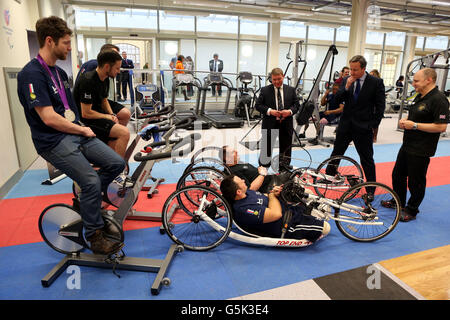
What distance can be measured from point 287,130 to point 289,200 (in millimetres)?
1626

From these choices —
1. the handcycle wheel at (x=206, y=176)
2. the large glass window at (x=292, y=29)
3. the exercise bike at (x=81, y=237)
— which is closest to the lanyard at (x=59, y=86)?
the exercise bike at (x=81, y=237)

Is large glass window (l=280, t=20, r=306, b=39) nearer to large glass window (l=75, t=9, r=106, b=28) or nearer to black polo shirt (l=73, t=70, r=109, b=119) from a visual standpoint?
large glass window (l=75, t=9, r=106, b=28)

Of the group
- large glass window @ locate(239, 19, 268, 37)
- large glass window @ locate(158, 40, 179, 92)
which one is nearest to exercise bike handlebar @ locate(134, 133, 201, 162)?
large glass window @ locate(158, 40, 179, 92)

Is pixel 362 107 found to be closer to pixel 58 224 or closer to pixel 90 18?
pixel 58 224

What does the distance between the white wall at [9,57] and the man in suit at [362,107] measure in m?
4.14

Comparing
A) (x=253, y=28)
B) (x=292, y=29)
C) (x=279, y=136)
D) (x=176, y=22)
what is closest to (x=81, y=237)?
(x=279, y=136)

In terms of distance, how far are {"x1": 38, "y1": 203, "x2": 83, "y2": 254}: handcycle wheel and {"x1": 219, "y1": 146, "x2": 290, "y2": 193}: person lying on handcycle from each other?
1.62 meters

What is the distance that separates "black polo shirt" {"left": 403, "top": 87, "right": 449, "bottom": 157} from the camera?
2900mm

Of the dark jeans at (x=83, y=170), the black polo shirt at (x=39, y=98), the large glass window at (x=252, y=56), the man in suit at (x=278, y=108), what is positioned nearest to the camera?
the black polo shirt at (x=39, y=98)

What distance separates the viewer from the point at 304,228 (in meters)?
2.62

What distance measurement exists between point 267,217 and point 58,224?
1.72 meters

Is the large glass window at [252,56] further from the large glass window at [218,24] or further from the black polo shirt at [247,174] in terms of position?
the black polo shirt at [247,174]

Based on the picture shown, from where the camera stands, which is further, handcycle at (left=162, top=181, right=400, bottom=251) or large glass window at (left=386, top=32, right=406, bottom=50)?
large glass window at (left=386, top=32, right=406, bottom=50)

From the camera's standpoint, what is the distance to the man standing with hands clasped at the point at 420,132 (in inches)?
115
